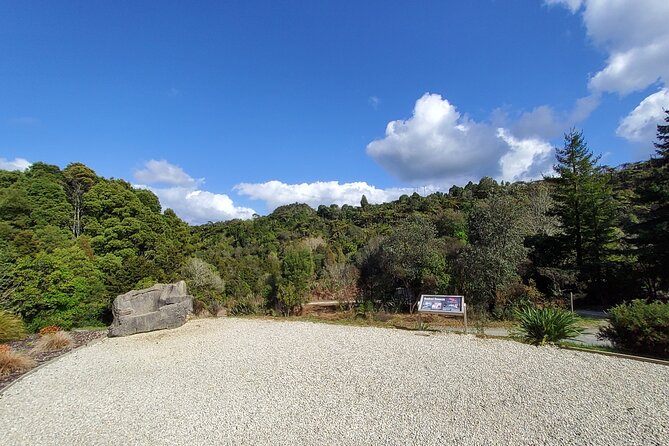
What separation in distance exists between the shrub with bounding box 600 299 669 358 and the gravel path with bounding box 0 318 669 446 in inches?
29.1

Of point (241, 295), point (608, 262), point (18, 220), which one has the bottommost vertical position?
point (241, 295)

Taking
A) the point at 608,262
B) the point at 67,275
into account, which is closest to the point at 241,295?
the point at 67,275

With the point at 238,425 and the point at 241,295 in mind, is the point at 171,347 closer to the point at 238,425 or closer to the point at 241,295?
the point at 238,425

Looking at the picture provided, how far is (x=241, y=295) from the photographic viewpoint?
18.5 metres

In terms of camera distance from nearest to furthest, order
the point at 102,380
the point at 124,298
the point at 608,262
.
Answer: the point at 102,380 < the point at 124,298 < the point at 608,262

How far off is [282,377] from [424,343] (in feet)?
11.0

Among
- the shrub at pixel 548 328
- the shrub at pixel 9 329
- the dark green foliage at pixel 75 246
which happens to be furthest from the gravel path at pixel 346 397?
the dark green foliage at pixel 75 246

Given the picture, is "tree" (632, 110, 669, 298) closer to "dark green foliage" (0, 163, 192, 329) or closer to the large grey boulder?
the large grey boulder

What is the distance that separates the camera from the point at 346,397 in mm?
4973

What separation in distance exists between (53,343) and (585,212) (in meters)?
22.5

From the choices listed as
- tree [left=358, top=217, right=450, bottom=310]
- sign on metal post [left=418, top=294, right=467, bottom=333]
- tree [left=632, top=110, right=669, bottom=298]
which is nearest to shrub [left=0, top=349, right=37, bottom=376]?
sign on metal post [left=418, top=294, right=467, bottom=333]

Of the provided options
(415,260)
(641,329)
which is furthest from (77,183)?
(641,329)

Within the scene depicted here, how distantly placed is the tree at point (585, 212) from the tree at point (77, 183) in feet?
112

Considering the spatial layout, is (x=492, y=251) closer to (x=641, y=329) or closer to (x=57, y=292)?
(x=641, y=329)
